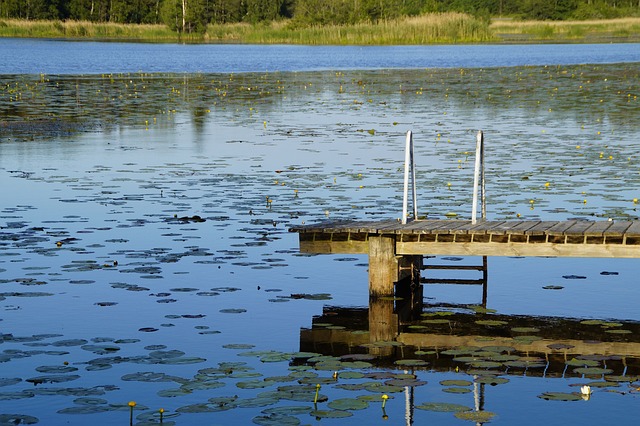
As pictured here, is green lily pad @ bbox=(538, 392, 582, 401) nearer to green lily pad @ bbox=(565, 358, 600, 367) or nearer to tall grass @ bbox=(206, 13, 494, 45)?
green lily pad @ bbox=(565, 358, 600, 367)

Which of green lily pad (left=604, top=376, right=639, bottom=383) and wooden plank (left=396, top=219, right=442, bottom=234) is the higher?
wooden plank (left=396, top=219, right=442, bottom=234)

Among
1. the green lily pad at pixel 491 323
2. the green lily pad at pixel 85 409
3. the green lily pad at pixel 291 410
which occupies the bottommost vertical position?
the green lily pad at pixel 85 409

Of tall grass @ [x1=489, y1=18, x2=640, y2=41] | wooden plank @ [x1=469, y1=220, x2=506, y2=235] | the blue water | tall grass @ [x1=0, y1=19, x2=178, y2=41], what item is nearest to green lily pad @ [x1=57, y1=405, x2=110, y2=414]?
wooden plank @ [x1=469, y1=220, x2=506, y2=235]

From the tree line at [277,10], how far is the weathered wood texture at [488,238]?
271 feet

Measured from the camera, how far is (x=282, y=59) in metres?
63.4

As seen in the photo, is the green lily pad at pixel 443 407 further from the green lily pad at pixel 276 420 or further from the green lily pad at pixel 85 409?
the green lily pad at pixel 85 409

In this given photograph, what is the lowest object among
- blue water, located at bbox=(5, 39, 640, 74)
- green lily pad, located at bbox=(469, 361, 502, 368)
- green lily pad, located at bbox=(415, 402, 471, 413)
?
green lily pad, located at bbox=(415, 402, 471, 413)

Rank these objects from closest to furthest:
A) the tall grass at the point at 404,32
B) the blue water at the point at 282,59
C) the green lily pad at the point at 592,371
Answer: the green lily pad at the point at 592,371 → the blue water at the point at 282,59 → the tall grass at the point at 404,32

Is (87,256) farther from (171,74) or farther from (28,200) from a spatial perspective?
(171,74)

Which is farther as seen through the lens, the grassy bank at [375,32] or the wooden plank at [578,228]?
the grassy bank at [375,32]

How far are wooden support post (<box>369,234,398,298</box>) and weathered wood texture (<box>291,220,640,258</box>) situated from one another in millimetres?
46

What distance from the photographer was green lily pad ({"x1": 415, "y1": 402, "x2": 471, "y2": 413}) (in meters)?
7.26

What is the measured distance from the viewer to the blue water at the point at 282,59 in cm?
5431

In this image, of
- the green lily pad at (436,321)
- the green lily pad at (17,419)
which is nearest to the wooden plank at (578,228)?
the green lily pad at (436,321)
